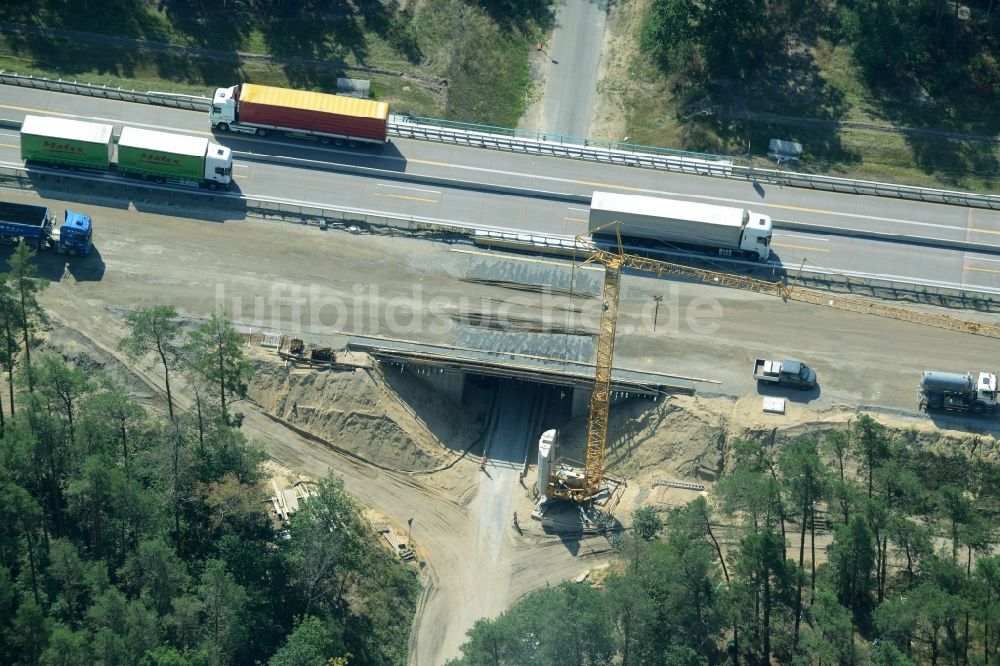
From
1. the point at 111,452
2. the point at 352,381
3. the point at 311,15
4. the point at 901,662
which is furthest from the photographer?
the point at 311,15

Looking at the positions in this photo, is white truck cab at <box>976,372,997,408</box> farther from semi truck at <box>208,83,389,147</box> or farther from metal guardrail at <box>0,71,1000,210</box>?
semi truck at <box>208,83,389,147</box>

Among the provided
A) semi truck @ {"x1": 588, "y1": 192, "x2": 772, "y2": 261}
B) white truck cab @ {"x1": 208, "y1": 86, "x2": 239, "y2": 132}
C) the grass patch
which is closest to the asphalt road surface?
the grass patch

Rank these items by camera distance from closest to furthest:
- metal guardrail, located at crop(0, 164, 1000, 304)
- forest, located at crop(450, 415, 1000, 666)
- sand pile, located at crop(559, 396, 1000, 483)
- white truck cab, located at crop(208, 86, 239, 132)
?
forest, located at crop(450, 415, 1000, 666) < sand pile, located at crop(559, 396, 1000, 483) < metal guardrail, located at crop(0, 164, 1000, 304) < white truck cab, located at crop(208, 86, 239, 132)

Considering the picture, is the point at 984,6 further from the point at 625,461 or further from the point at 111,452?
the point at 111,452

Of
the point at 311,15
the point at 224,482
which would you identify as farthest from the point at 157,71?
the point at 224,482

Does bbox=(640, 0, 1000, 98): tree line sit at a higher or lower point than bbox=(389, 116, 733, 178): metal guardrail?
higher

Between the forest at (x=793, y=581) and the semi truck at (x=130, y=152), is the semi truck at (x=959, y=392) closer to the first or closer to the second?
the forest at (x=793, y=581)

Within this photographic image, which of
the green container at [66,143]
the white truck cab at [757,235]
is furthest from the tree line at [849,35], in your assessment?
the green container at [66,143]

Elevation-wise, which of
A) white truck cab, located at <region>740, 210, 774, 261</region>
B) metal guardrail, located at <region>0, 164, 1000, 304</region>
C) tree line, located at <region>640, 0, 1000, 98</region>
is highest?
tree line, located at <region>640, 0, 1000, 98</region>

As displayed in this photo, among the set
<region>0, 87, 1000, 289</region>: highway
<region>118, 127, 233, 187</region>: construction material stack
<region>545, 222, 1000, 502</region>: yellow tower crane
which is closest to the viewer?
<region>545, 222, 1000, 502</region>: yellow tower crane
